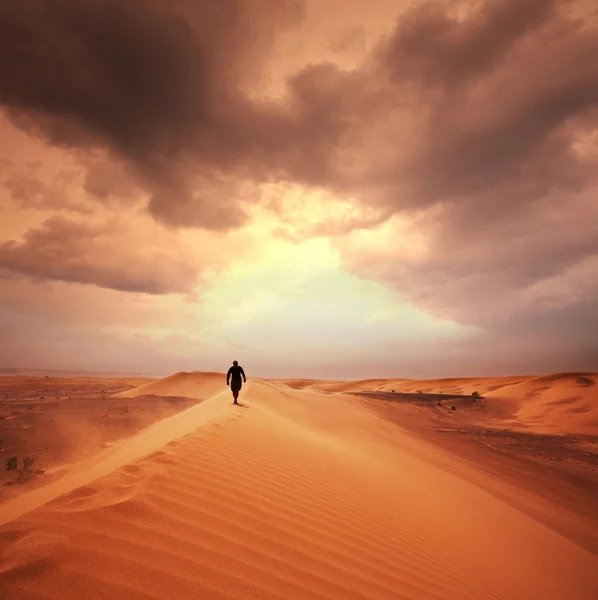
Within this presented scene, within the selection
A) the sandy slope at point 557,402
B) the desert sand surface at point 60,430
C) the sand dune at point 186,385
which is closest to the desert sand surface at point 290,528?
the desert sand surface at point 60,430

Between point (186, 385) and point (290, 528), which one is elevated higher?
point (290, 528)

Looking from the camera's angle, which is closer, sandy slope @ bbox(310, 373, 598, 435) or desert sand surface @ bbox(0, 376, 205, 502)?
desert sand surface @ bbox(0, 376, 205, 502)

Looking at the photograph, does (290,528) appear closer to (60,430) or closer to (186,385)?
(60,430)

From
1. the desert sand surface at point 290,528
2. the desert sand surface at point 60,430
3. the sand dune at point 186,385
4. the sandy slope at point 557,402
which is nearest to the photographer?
the desert sand surface at point 290,528

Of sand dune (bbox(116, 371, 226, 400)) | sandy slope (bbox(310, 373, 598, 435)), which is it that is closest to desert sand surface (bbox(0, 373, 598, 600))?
sandy slope (bbox(310, 373, 598, 435))

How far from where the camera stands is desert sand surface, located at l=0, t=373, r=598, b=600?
193 centimetres

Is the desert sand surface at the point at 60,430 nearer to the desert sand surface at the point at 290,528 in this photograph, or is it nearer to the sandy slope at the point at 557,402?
the desert sand surface at the point at 290,528

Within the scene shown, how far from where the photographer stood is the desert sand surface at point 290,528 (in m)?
1.93

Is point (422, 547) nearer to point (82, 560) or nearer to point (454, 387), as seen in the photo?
point (82, 560)

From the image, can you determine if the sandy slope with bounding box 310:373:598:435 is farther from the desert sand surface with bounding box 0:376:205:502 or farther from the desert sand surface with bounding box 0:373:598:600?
the desert sand surface with bounding box 0:376:205:502

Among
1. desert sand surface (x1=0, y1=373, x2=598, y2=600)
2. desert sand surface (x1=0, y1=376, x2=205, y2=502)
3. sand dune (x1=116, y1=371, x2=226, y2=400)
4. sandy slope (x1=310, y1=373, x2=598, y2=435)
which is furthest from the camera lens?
sand dune (x1=116, y1=371, x2=226, y2=400)

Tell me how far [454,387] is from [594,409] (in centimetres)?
2269

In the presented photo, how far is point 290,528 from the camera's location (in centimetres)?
288

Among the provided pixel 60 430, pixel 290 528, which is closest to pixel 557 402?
pixel 290 528
